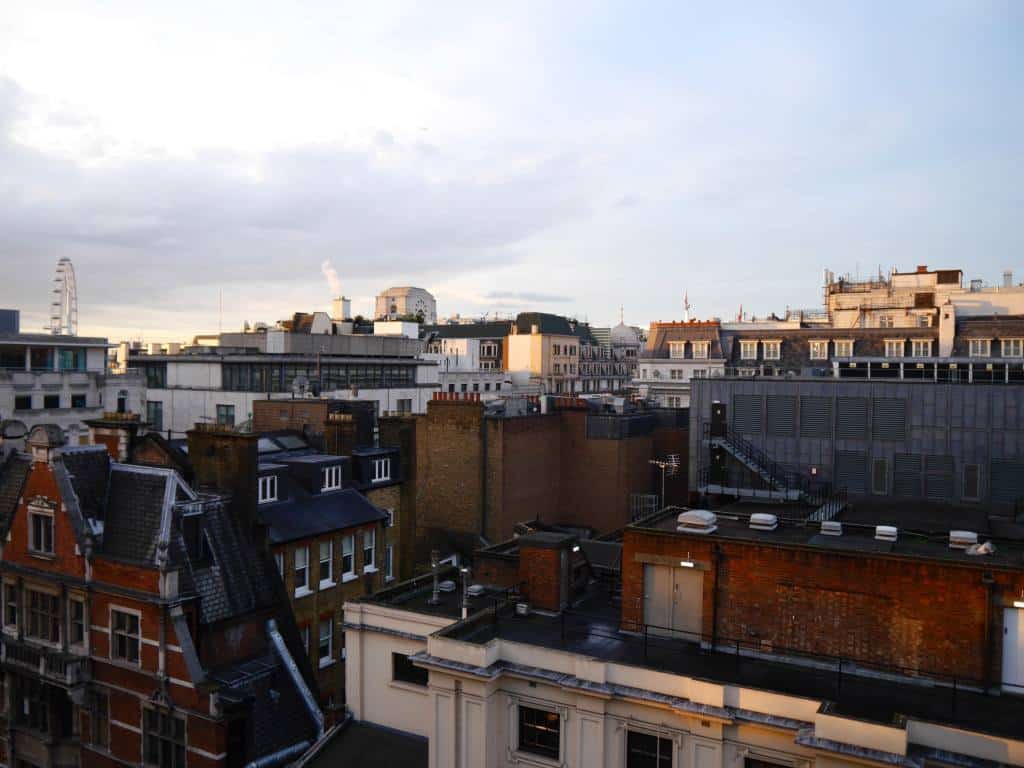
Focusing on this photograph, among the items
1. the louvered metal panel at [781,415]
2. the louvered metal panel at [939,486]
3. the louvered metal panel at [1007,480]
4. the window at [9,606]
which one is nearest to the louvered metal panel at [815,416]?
the louvered metal panel at [781,415]

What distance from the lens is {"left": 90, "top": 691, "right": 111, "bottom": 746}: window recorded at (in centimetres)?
2870

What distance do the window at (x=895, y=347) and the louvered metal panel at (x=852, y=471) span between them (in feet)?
105

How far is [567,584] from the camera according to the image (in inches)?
993

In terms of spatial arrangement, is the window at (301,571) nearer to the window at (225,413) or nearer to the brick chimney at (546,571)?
the brick chimney at (546,571)

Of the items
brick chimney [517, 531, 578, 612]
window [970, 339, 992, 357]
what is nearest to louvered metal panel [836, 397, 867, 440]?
brick chimney [517, 531, 578, 612]

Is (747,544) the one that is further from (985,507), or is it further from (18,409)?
(18,409)

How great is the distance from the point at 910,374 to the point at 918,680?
36.1m

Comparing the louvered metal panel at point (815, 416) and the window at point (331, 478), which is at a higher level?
the louvered metal panel at point (815, 416)

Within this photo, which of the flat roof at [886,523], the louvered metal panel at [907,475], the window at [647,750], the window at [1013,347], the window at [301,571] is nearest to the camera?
the window at [647,750]

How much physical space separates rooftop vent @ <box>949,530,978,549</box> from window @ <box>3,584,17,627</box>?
3267cm

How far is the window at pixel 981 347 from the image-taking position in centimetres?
6291

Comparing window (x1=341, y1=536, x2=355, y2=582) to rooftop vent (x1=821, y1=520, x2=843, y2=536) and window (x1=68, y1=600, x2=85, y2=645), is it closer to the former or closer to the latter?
window (x1=68, y1=600, x2=85, y2=645)

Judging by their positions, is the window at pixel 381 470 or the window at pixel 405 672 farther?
the window at pixel 381 470

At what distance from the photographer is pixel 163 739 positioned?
27125 millimetres
